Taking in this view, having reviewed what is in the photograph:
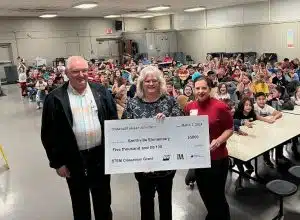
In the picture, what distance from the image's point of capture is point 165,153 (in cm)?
235

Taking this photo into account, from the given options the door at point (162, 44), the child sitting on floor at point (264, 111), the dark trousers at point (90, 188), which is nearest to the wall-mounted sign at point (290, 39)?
the door at point (162, 44)

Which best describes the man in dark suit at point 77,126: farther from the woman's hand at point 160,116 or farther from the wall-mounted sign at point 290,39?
the wall-mounted sign at point 290,39

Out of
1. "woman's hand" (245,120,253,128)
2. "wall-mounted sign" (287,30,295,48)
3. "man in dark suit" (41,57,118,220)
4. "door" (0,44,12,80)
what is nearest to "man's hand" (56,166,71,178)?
"man in dark suit" (41,57,118,220)

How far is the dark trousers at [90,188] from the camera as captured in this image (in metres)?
2.38

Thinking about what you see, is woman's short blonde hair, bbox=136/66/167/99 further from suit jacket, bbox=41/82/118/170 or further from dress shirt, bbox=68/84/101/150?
dress shirt, bbox=68/84/101/150

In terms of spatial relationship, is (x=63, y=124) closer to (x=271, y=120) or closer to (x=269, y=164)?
(x=271, y=120)

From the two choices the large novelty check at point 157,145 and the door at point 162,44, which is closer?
the large novelty check at point 157,145

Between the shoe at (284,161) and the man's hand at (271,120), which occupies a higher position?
the man's hand at (271,120)

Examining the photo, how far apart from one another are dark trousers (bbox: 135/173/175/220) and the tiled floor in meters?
0.81

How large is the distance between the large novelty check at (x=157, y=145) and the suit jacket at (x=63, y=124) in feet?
0.45

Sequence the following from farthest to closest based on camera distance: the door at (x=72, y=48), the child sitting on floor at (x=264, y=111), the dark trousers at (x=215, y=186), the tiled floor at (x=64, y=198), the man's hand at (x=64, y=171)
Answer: the door at (x=72, y=48), the child sitting on floor at (x=264, y=111), the tiled floor at (x=64, y=198), the dark trousers at (x=215, y=186), the man's hand at (x=64, y=171)

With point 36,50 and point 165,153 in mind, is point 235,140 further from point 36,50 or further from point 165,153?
point 36,50


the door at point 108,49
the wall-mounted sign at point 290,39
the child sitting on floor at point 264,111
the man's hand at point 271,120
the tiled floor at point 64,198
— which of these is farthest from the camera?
the door at point 108,49

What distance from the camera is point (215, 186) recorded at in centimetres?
253
